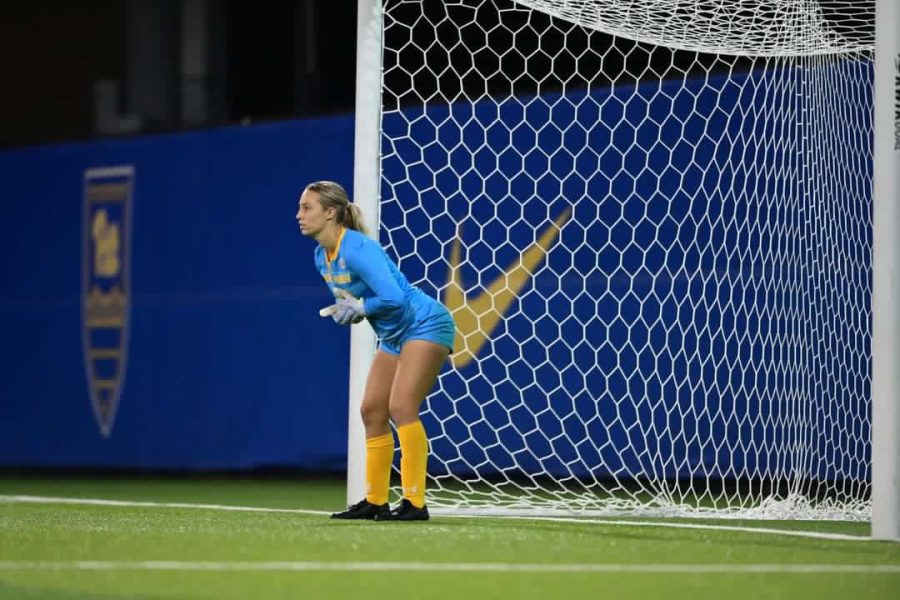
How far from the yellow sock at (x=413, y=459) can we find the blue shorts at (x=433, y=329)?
0.30 m

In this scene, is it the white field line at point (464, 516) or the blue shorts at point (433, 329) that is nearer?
the white field line at point (464, 516)

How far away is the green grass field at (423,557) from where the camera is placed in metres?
3.80

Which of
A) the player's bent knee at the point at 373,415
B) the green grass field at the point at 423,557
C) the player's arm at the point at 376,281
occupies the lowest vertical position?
the green grass field at the point at 423,557

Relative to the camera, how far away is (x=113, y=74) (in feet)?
48.3

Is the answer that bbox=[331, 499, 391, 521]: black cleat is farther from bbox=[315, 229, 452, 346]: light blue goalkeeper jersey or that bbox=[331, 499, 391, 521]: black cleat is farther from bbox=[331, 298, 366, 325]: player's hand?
bbox=[331, 298, 366, 325]: player's hand

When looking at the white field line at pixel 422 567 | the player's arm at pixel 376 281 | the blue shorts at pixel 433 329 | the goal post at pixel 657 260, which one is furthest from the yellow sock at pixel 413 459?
the white field line at pixel 422 567

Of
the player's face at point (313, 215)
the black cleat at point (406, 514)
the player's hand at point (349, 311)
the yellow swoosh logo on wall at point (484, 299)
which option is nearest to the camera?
the player's hand at point (349, 311)

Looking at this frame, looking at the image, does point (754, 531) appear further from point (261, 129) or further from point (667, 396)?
point (261, 129)

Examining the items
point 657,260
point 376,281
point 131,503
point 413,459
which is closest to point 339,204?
point 376,281

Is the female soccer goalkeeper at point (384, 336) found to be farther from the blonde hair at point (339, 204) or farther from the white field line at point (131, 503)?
the white field line at point (131, 503)

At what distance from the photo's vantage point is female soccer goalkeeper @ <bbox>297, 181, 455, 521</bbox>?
19.1ft

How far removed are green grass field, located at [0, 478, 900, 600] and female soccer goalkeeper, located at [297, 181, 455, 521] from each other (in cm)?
20

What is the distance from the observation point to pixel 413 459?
19.5 ft

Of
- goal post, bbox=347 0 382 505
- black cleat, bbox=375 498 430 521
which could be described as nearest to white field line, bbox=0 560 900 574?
black cleat, bbox=375 498 430 521
